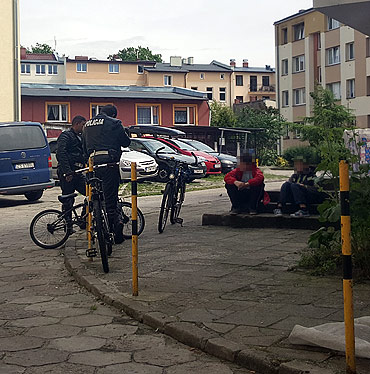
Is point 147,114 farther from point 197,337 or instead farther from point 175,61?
point 197,337

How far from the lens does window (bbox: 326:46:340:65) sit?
56.3 metres

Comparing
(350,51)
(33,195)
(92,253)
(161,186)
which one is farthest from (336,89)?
(92,253)

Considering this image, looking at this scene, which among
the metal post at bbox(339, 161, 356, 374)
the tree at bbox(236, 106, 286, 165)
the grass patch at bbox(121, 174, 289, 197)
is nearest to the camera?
the metal post at bbox(339, 161, 356, 374)

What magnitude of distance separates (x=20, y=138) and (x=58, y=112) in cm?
3295

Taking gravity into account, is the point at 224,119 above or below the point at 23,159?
above

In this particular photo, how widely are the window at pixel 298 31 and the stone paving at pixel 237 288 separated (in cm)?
5333

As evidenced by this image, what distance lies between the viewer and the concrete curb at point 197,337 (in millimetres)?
4348

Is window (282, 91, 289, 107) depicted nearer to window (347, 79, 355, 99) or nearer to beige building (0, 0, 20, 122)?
window (347, 79, 355, 99)

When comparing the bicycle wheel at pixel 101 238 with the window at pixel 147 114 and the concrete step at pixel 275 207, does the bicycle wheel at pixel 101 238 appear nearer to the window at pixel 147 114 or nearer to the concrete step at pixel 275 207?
the concrete step at pixel 275 207

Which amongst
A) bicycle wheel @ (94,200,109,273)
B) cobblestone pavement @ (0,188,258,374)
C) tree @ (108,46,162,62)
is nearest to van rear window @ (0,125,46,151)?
cobblestone pavement @ (0,188,258,374)

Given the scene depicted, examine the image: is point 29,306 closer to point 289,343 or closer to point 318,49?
point 289,343

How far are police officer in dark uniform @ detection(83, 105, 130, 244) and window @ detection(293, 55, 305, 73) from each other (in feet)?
175

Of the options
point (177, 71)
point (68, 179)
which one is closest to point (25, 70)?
point (177, 71)

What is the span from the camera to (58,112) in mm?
50281
